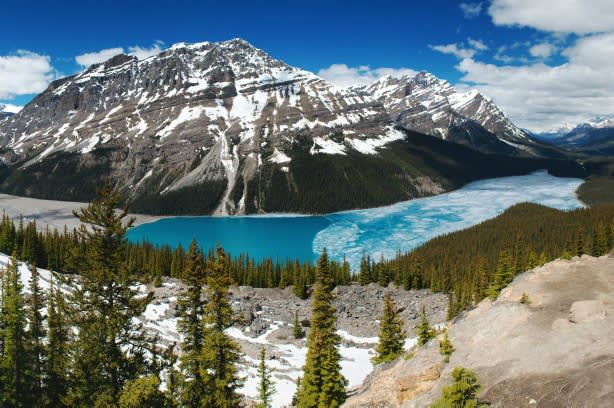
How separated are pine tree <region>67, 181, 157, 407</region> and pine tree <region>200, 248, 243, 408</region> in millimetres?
5018

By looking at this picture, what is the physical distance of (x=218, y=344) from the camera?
2533 centimetres

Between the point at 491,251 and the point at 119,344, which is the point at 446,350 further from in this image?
the point at 491,251

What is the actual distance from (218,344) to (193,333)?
6.98ft

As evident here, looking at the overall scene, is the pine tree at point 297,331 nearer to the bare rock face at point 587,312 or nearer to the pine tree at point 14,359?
the pine tree at point 14,359

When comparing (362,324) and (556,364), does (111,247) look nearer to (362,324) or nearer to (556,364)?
(556,364)

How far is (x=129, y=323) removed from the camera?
20.5m

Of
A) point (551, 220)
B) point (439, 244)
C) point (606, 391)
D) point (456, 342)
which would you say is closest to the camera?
point (606, 391)

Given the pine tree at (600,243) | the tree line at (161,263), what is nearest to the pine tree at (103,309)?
the tree line at (161,263)

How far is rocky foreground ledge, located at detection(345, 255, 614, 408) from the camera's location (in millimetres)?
17594

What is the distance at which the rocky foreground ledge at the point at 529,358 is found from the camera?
693 inches

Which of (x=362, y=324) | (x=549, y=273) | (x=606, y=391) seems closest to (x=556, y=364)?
(x=606, y=391)

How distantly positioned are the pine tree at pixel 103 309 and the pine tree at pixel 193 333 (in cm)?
488

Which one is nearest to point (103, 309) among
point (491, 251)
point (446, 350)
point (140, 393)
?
point (140, 393)

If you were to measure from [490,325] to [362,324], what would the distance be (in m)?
55.9
